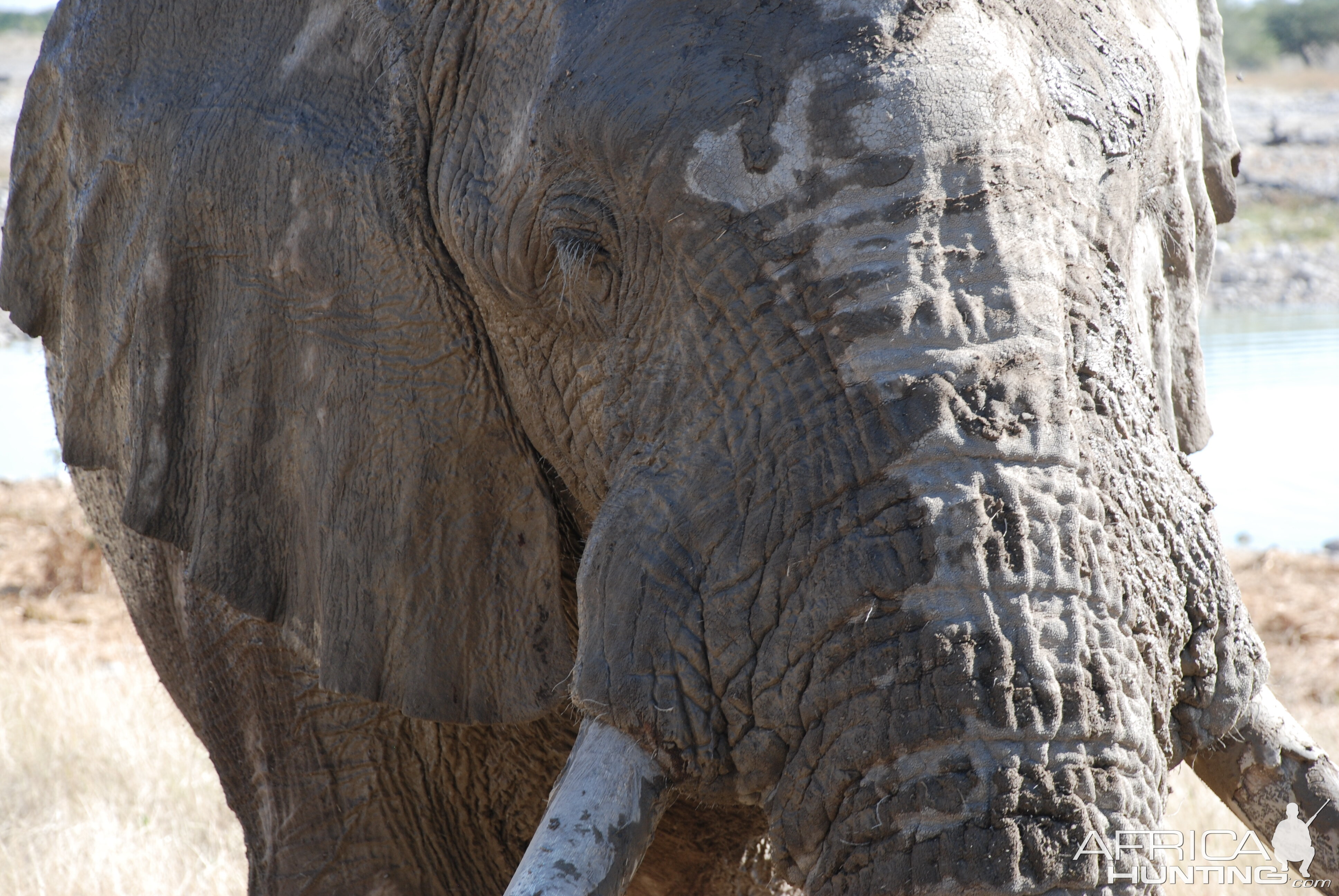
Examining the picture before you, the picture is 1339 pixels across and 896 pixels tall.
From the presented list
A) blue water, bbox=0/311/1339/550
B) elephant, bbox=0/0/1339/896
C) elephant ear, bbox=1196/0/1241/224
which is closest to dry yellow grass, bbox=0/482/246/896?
elephant, bbox=0/0/1339/896

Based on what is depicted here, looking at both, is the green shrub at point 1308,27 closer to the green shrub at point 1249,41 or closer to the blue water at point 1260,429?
the green shrub at point 1249,41

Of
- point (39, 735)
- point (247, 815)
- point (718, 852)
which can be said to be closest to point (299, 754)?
point (247, 815)

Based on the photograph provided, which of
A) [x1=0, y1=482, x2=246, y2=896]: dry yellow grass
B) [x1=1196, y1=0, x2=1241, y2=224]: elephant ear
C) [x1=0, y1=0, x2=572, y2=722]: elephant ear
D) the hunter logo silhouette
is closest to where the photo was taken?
the hunter logo silhouette

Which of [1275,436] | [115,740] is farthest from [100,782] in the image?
[1275,436]

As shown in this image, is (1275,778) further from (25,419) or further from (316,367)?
(25,419)

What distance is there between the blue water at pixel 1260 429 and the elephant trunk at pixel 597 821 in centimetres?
649

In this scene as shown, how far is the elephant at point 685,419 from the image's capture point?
1481mm

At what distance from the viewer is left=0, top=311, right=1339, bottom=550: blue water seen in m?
9.19

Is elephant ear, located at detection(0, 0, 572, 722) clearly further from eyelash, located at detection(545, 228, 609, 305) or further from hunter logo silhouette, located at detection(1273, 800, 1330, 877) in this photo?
hunter logo silhouette, located at detection(1273, 800, 1330, 877)

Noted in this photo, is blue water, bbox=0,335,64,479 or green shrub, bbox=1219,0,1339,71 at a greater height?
green shrub, bbox=1219,0,1339,71

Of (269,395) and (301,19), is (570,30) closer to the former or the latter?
(301,19)

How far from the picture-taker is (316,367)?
83.0 inches

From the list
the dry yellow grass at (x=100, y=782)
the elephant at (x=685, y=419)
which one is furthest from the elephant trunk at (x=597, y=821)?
the dry yellow grass at (x=100, y=782)

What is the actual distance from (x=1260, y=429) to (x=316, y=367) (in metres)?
10.4
